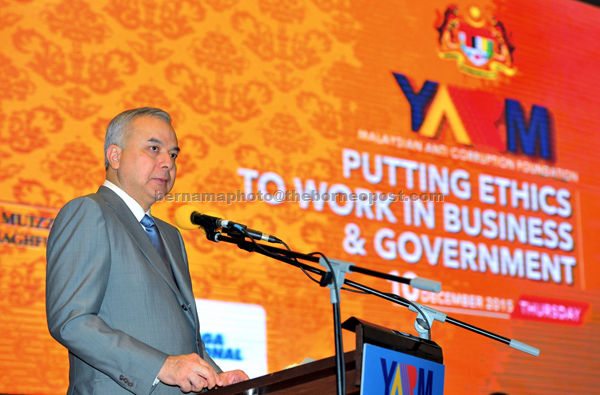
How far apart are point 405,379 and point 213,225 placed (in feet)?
2.26

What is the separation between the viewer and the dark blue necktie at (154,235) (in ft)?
7.34

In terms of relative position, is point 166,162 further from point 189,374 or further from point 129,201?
point 189,374

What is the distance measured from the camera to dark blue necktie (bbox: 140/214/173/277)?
2.24 meters

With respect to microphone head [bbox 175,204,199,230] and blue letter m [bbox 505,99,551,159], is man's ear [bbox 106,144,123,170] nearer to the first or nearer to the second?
microphone head [bbox 175,204,199,230]

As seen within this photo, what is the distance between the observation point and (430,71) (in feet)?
15.4

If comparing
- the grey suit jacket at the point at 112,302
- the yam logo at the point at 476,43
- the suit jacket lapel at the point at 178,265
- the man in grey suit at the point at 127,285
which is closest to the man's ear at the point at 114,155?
the man in grey suit at the point at 127,285

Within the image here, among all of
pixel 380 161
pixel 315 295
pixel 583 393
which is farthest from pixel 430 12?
pixel 583 393

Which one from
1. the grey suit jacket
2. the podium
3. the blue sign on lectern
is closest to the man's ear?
the grey suit jacket

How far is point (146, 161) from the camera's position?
2246 mm

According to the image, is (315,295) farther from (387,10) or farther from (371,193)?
(387,10)

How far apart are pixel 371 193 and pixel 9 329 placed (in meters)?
2.09

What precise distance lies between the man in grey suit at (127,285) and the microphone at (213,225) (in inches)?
5.3

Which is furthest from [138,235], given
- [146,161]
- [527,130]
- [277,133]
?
[527,130]

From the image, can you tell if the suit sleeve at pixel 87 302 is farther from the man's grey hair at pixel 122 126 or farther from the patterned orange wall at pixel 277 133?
the patterned orange wall at pixel 277 133
